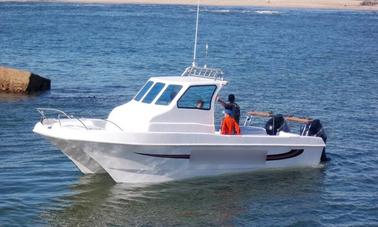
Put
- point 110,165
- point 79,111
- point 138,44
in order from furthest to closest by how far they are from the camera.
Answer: point 138,44
point 79,111
point 110,165

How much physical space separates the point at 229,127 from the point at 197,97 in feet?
3.61

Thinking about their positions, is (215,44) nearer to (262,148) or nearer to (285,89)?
(285,89)

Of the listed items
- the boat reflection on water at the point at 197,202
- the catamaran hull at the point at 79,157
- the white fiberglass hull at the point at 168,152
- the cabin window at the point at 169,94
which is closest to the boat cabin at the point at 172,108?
the cabin window at the point at 169,94

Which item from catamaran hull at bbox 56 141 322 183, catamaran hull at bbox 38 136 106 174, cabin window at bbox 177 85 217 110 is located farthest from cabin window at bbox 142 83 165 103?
catamaran hull at bbox 38 136 106 174

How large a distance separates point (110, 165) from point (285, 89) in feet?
55.6

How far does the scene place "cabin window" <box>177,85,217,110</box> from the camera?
18.4m

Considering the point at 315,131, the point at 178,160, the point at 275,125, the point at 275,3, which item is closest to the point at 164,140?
the point at 178,160

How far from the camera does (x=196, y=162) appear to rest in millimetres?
18562

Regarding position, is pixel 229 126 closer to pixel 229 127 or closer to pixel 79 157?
pixel 229 127

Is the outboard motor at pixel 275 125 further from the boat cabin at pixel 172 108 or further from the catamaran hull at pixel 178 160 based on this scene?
the boat cabin at pixel 172 108

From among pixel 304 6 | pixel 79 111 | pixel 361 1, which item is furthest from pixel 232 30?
pixel 361 1

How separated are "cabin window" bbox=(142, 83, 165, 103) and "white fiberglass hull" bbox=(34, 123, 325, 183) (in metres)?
1.34

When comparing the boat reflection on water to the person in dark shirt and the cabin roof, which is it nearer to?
the person in dark shirt

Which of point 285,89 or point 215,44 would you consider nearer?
point 285,89
